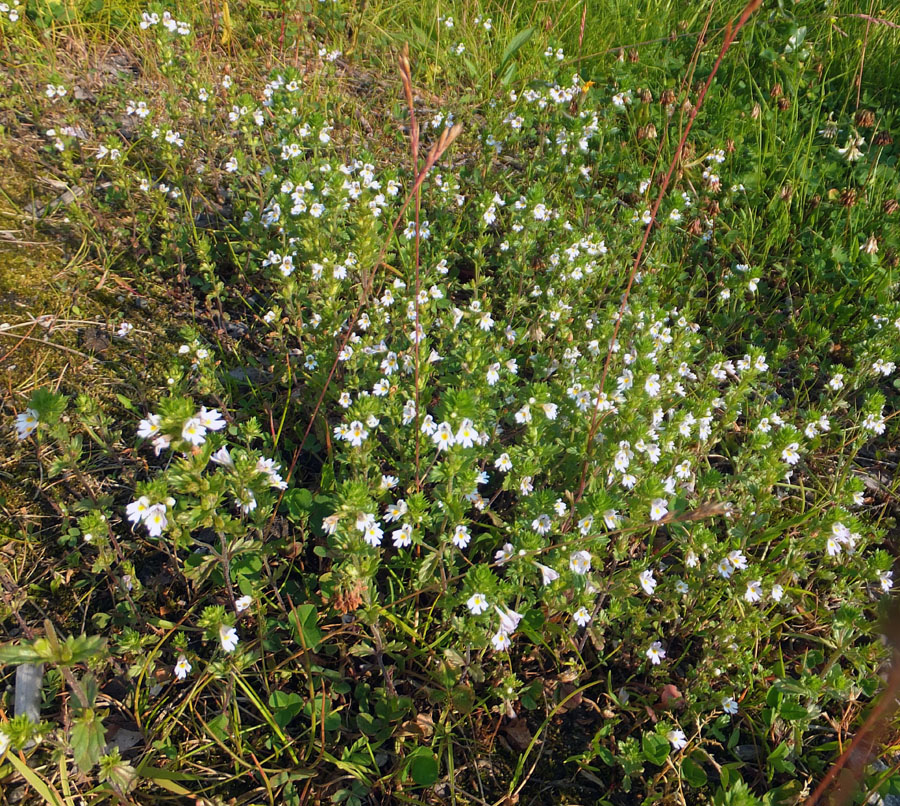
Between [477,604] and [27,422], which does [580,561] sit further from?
[27,422]

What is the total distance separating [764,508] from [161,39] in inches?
190

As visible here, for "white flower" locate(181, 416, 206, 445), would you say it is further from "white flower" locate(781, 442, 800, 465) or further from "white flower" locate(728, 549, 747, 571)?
"white flower" locate(781, 442, 800, 465)

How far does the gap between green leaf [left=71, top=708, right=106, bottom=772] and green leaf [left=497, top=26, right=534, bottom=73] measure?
19.8ft

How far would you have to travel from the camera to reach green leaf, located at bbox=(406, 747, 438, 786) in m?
2.26

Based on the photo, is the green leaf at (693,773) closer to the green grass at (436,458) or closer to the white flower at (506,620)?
the green grass at (436,458)

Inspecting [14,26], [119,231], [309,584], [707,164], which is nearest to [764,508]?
[309,584]

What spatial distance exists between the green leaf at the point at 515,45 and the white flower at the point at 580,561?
5.23m

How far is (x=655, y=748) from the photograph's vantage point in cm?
237

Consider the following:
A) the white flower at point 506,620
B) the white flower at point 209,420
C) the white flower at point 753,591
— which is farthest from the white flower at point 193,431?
the white flower at point 753,591

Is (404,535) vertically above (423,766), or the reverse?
(404,535)

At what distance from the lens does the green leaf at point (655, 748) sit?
7.63 feet

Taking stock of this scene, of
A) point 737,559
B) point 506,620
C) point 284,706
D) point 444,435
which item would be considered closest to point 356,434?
point 444,435

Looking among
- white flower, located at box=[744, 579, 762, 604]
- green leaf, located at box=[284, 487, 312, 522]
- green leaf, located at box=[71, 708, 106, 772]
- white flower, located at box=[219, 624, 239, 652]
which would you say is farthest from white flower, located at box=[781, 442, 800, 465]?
green leaf, located at box=[71, 708, 106, 772]

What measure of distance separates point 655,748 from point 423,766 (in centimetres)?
86
